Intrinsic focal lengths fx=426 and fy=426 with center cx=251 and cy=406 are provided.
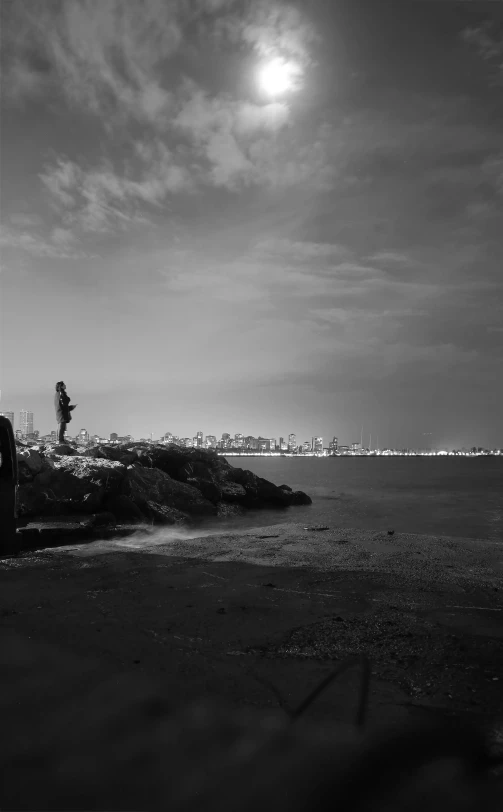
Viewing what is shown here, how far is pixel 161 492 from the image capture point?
62.9ft

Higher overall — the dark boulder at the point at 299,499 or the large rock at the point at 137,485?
the large rock at the point at 137,485

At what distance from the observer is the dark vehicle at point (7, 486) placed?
19.7ft

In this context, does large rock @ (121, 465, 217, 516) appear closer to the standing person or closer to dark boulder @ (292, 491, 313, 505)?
the standing person

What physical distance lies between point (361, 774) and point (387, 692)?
3.12 ft

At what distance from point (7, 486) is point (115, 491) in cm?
999

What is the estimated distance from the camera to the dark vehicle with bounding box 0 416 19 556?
6.02 metres

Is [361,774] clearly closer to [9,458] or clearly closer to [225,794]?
[225,794]

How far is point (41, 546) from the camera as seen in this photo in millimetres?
10688

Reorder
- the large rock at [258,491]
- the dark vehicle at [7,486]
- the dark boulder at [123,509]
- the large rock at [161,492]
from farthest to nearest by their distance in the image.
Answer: the large rock at [258,491], the large rock at [161,492], the dark boulder at [123,509], the dark vehicle at [7,486]

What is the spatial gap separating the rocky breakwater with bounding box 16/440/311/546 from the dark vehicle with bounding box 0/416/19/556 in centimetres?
440

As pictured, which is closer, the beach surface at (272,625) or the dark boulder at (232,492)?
the beach surface at (272,625)

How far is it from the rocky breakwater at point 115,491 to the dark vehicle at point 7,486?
14.4 feet

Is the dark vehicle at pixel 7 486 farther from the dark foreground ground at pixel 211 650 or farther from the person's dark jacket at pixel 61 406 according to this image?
the person's dark jacket at pixel 61 406

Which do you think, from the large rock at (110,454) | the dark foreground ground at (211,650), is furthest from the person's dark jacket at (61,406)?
the dark foreground ground at (211,650)
